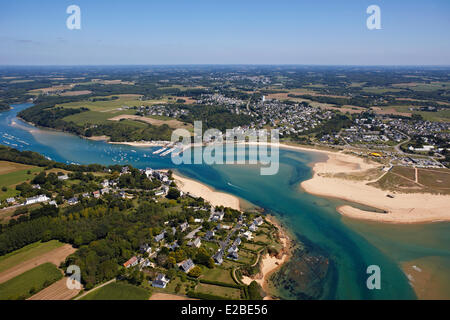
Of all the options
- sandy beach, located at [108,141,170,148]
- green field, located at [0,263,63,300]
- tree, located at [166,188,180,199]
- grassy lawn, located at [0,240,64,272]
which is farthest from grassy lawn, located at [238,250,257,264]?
sandy beach, located at [108,141,170,148]

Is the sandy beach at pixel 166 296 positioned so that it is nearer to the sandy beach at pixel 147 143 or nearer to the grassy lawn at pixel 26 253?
the grassy lawn at pixel 26 253

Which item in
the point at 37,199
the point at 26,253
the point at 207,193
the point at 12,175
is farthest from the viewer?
the point at 12,175

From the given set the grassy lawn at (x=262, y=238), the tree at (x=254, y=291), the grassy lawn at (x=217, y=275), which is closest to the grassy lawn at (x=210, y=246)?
the grassy lawn at (x=217, y=275)

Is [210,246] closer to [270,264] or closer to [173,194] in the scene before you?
[270,264]

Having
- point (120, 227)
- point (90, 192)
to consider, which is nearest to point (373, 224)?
point (120, 227)

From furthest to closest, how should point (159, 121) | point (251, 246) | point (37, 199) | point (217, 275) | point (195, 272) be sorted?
1. point (159, 121)
2. point (37, 199)
3. point (251, 246)
4. point (217, 275)
5. point (195, 272)

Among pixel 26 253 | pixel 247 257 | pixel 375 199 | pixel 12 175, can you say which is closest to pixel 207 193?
pixel 247 257
